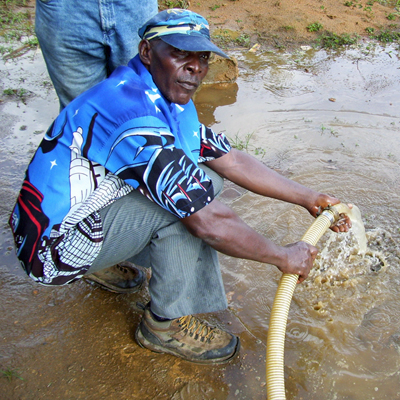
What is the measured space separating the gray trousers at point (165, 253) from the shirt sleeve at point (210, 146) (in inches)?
20.5

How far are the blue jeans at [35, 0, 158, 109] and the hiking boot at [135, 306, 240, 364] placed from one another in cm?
150

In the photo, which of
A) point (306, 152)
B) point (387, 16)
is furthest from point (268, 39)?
point (306, 152)

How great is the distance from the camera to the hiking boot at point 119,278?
230 cm

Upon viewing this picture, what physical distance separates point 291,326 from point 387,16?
6.68m

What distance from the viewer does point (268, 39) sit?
6.21 metres

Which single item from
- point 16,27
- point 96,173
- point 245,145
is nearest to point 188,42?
point 96,173

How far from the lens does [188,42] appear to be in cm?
156

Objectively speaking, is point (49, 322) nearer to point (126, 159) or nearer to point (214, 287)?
point (214, 287)

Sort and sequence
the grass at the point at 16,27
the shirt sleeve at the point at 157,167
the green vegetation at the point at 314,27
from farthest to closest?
the green vegetation at the point at 314,27 → the grass at the point at 16,27 → the shirt sleeve at the point at 157,167

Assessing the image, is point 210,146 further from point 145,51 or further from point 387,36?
point 387,36

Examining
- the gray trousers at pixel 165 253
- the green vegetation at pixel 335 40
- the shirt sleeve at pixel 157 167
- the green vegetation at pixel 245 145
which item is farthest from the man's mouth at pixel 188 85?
the green vegetation at pixel 335 40

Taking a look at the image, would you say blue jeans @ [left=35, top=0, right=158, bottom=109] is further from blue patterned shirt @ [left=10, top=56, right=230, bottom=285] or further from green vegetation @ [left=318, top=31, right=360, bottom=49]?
green vegetation @ [left=318, top=31, right=360, bottom=49]

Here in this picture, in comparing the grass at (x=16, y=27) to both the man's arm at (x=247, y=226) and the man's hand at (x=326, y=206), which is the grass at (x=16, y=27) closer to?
the man's arm at (x=247, y=226)

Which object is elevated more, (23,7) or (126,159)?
(126,159)
